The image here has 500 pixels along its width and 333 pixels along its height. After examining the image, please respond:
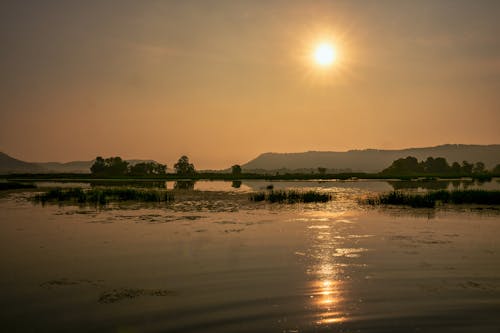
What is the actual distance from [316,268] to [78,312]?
8.19 m

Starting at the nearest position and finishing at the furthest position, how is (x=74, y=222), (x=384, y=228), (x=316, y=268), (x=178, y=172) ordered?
(x=316, y=268) → (x=384, y=228) → (x=74, y=222) → (x=178, y=172)

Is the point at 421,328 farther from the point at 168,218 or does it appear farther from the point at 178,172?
the point at 178,172

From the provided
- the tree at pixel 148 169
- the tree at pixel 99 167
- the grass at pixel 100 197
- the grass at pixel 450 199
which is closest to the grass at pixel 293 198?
the grass at pixel 450 199

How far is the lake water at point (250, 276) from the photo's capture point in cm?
1087

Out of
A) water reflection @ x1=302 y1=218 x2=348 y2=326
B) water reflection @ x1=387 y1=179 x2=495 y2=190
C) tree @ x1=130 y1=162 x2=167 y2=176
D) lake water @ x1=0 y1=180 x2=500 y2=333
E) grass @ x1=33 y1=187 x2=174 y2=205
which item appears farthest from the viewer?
tree @ x1=130 y1=162 x2=167 y2=176

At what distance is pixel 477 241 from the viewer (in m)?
22.1

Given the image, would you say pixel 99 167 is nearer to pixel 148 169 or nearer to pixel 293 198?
pixel 148 169

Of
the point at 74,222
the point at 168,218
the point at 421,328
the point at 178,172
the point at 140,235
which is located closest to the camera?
the point at 421,328

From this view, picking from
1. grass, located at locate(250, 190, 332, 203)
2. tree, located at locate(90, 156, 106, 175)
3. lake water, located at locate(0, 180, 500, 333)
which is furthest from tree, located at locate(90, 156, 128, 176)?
lake water, located at locate(0, 180, 500, 333)

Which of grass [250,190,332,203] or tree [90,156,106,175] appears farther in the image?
tree [90,156,106,175]

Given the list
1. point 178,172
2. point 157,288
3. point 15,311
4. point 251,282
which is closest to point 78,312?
point 15,311

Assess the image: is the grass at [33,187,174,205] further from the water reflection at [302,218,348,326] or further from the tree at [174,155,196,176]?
the tree at [174,155,196,176]

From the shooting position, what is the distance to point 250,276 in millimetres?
15234

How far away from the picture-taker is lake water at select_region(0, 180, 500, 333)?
1087 cm
